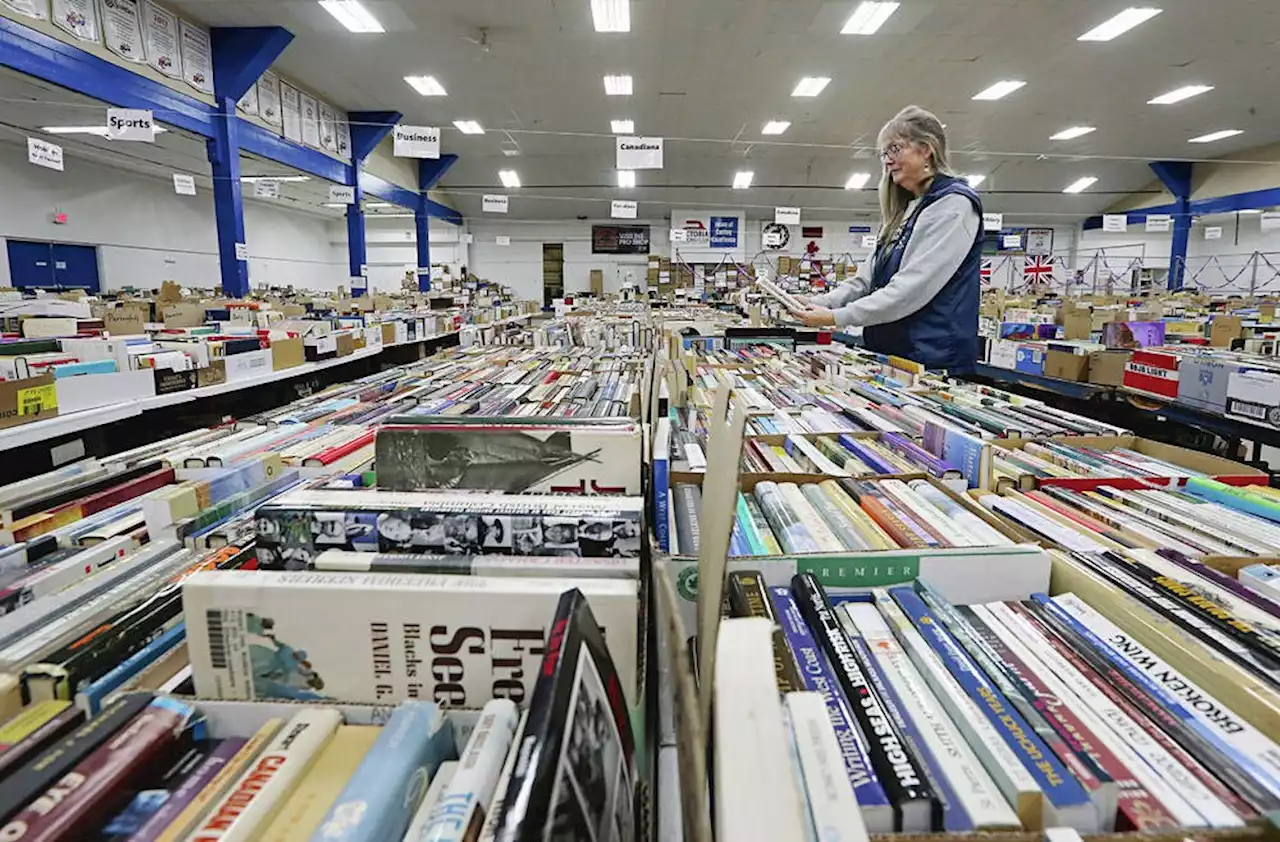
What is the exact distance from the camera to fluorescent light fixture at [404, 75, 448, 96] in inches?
344

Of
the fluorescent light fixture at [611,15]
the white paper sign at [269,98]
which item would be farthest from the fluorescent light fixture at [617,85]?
the white paper sign at [269,98]

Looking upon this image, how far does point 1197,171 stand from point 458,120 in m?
15.5

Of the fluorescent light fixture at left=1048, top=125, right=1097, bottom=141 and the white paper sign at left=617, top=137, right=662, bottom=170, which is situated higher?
the fluorescent light fixture at left=1048, top=125, right=1097, bottom=141

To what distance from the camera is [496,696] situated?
707 mm

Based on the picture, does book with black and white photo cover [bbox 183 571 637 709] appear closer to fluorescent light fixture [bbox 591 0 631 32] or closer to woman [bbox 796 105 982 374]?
woman [bbox 796 105 982 374]

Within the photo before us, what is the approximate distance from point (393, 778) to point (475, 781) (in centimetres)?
7

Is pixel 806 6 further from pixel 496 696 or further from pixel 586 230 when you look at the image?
pixel 586 230

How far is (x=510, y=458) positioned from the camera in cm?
109

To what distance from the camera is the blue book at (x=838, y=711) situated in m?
0.58

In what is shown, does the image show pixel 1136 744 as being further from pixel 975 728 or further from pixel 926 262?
pixel 926 262

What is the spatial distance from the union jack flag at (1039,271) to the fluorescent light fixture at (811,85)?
11.5 metres

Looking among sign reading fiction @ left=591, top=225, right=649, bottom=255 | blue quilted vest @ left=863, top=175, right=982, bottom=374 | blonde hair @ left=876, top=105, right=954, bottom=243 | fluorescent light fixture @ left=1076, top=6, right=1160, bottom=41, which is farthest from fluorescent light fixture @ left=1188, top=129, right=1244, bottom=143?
blonde hair @ left=876, top=105, right=954, bottom=243

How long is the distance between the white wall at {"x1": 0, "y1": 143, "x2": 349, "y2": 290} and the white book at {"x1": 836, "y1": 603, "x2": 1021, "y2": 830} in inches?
440

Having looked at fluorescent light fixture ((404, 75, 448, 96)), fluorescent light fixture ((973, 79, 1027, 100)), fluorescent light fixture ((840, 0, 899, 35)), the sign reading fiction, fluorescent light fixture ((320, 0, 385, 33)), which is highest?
fluorescent light fixture ((404, 75, 448, 96))
